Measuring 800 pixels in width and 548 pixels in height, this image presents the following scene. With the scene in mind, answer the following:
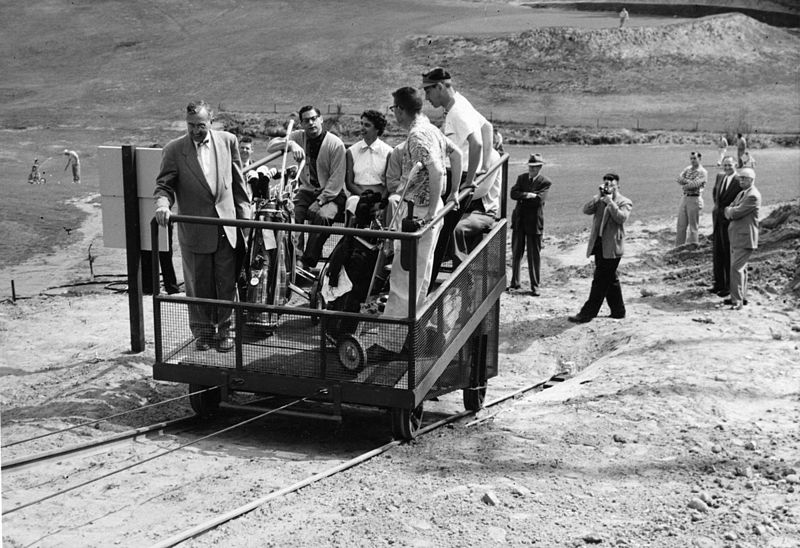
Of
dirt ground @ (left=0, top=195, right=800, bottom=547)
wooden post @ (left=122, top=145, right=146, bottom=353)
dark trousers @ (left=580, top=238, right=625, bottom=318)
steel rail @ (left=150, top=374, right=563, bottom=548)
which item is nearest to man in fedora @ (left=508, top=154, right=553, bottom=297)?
dirt ground @ (left=0, top=195, right=800, bottom=547)

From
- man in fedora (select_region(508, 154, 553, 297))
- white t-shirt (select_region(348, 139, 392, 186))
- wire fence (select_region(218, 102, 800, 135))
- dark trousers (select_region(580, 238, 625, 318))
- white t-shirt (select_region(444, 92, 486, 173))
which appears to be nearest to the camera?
white t-shirt (select_region(444, 92, 486, 173))

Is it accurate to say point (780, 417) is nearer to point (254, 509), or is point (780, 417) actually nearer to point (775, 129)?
point (254, 509)

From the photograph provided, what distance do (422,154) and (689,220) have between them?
1230cm

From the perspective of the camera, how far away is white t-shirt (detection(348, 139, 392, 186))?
11242mm

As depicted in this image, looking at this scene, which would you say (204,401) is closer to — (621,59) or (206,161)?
(206,161)

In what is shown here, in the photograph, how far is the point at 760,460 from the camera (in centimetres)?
898

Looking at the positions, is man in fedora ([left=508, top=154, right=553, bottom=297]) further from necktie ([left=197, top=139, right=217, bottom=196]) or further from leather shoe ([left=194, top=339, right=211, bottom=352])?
leather shoe ([left=194, top=339, right=211, bottom=352])

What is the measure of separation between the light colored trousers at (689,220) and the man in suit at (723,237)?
3.16 m

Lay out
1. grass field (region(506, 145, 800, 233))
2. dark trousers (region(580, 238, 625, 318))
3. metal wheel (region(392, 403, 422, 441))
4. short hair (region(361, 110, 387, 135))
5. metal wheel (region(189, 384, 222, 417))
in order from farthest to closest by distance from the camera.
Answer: grass field (region(506, 145, 800, 233)) → dark trousers (region(580, 238, 625, 318)) → short hair (region(361, 110, 387, 135)) → metal wheel (region(189, 384, 222, 417)) → metal wheel (region(392, 403, 422, 441))

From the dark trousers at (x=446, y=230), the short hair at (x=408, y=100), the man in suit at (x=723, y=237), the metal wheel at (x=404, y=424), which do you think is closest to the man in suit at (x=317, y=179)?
the dark trousers at (x=446, y=230)

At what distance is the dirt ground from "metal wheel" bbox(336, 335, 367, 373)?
2.58ft

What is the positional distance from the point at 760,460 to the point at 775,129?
39.2m

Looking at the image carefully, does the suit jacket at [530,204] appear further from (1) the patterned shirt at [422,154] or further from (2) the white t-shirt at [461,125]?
(1) the patterned shirt at [422,154]

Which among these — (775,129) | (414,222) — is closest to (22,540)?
(414,222)
